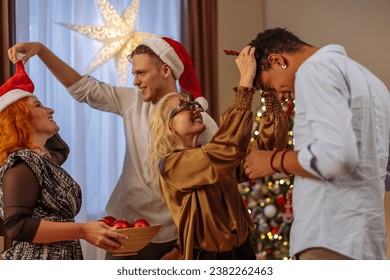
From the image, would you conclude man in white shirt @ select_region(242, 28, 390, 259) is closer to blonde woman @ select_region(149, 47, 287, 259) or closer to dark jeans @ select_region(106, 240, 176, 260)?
blonde woman @ select_region(149, 47, 287, 259)

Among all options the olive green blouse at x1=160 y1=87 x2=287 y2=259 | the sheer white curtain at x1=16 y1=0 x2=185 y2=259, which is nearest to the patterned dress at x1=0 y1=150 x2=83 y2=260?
the olive green blouse at x1=160 y1=87 x2=287 y2=259

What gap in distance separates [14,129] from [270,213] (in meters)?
2.45

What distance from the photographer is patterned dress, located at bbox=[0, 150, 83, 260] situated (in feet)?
7.36

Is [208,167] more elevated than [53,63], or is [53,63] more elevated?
[53,63]

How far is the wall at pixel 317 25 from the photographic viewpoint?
16.3 ft

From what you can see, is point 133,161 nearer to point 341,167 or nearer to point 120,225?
point 120,225

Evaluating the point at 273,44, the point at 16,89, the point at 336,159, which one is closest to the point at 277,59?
the point at 273,44

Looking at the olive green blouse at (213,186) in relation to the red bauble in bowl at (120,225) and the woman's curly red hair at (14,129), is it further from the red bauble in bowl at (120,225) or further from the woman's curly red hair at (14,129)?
the woman's curly red hair at (14,129)

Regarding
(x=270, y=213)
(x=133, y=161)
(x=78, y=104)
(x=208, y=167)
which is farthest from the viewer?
(x=270, y=213)

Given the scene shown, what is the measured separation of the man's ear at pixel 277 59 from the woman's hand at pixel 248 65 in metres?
0.07

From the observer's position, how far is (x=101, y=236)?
2244 millimetres
